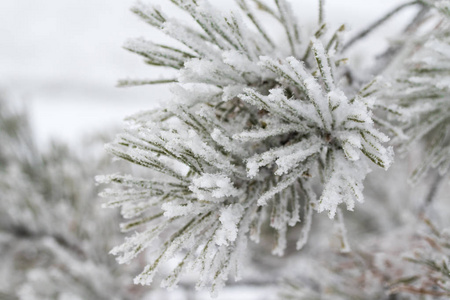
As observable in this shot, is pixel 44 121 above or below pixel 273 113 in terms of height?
above

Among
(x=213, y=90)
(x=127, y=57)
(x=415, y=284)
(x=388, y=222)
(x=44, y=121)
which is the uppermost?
(x=127, y=57)

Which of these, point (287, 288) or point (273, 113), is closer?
point (273, 113)

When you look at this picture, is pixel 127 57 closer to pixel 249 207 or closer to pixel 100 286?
pixel 100 286

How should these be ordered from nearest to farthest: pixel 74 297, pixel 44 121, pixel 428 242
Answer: pixel 428 242
pixel 74 297
pixel 44 121

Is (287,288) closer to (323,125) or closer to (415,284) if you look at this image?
(415,284)

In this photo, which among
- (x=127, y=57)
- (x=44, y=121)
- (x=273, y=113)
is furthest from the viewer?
(x=127, y=57)

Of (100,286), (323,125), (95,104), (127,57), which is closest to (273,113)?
(323,125)
